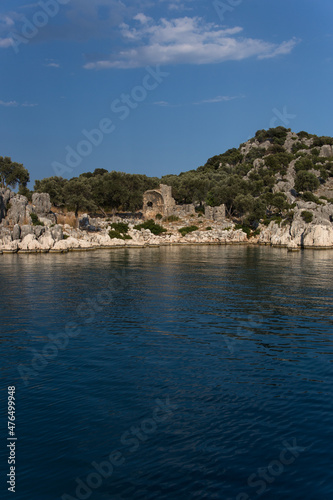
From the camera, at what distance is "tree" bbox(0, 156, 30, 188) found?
115 m

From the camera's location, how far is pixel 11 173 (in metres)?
116

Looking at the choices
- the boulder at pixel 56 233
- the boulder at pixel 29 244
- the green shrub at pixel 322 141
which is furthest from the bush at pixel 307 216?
the green shrub at pixel 322 141

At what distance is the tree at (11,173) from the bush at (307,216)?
76275 mm

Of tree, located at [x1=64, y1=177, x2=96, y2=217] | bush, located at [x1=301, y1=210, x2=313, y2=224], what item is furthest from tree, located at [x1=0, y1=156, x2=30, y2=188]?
bush, located at [x1=301, y1=210, x2=313, y2=224]

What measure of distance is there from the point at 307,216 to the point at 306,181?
44460mm

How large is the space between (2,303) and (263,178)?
129053 millimetres

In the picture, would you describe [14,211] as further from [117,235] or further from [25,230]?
[117,235]

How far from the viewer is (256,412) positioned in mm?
13469

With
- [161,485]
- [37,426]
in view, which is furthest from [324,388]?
[37,426]

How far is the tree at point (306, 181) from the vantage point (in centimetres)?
13774

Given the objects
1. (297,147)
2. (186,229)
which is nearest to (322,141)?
(297,147)

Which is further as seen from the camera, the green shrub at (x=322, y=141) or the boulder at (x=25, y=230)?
the green shrub at (x=322, y=141)

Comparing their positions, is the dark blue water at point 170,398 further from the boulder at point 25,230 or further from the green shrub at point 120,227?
the green shrub at point 120,227

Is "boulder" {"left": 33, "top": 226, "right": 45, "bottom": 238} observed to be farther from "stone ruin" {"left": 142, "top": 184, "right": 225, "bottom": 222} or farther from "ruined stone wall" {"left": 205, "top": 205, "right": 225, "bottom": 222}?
"ruined stone wall" {"left": 205, "top": 205, "right": 225, "bottom": 222}
